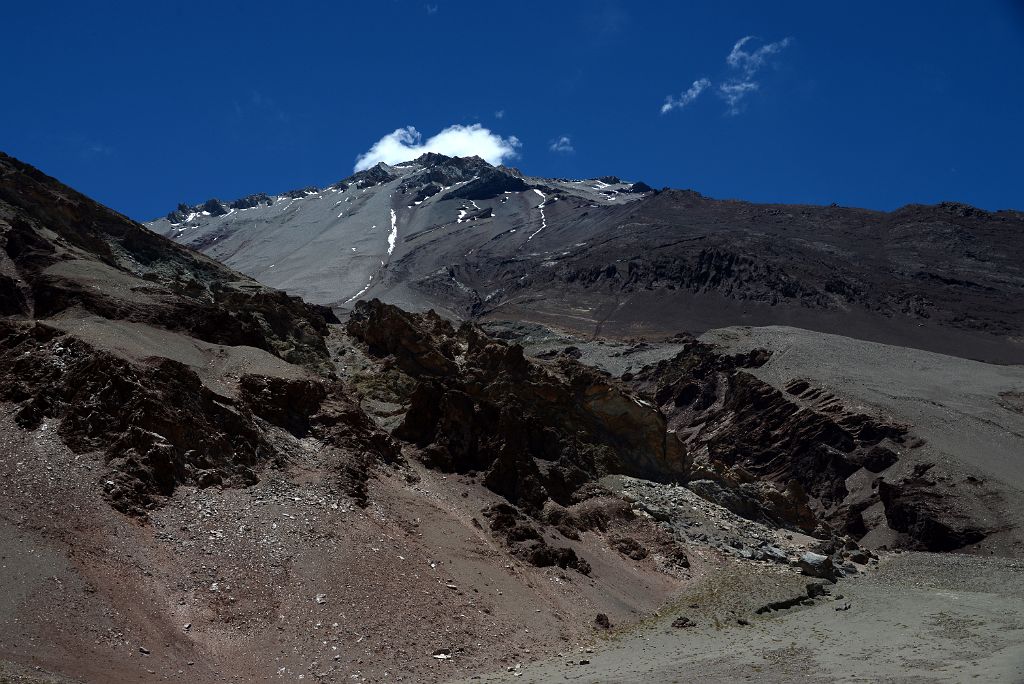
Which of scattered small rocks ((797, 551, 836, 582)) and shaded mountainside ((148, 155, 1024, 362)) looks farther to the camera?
shaded mountainside ((148, 155, 1024, 362))

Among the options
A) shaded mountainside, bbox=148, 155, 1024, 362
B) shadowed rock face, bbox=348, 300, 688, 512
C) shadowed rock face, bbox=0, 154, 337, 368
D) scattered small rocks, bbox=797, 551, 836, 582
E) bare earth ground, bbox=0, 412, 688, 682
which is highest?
shaded mountainside, bbox=148, 155, 1024, 362

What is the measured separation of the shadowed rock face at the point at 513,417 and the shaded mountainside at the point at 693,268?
70624mm

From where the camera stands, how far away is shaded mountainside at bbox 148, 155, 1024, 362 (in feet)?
366

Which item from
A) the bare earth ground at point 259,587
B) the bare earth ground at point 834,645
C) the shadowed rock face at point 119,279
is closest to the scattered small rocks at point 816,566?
the bare earth ground at point 834,645

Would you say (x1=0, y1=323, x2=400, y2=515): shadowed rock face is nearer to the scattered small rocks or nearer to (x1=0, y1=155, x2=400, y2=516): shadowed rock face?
(x1=0, y1=155, x2=400, y2=516): shadowed rock face

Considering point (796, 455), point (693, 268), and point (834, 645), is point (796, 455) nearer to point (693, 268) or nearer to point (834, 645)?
point (834, 645)

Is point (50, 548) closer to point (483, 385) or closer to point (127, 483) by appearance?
point (127, 483)

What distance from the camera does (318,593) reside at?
16.5m

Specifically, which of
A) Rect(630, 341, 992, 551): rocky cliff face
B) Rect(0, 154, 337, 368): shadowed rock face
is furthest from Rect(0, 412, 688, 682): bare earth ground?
Rect(630, 341, 992, 551): rocky cliff face

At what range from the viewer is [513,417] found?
27.9 meters

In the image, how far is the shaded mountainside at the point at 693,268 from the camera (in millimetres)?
111500

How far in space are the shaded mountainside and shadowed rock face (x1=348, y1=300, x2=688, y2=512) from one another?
70.6m

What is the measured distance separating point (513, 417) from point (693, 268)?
103 m

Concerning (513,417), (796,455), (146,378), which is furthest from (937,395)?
(146,378)
